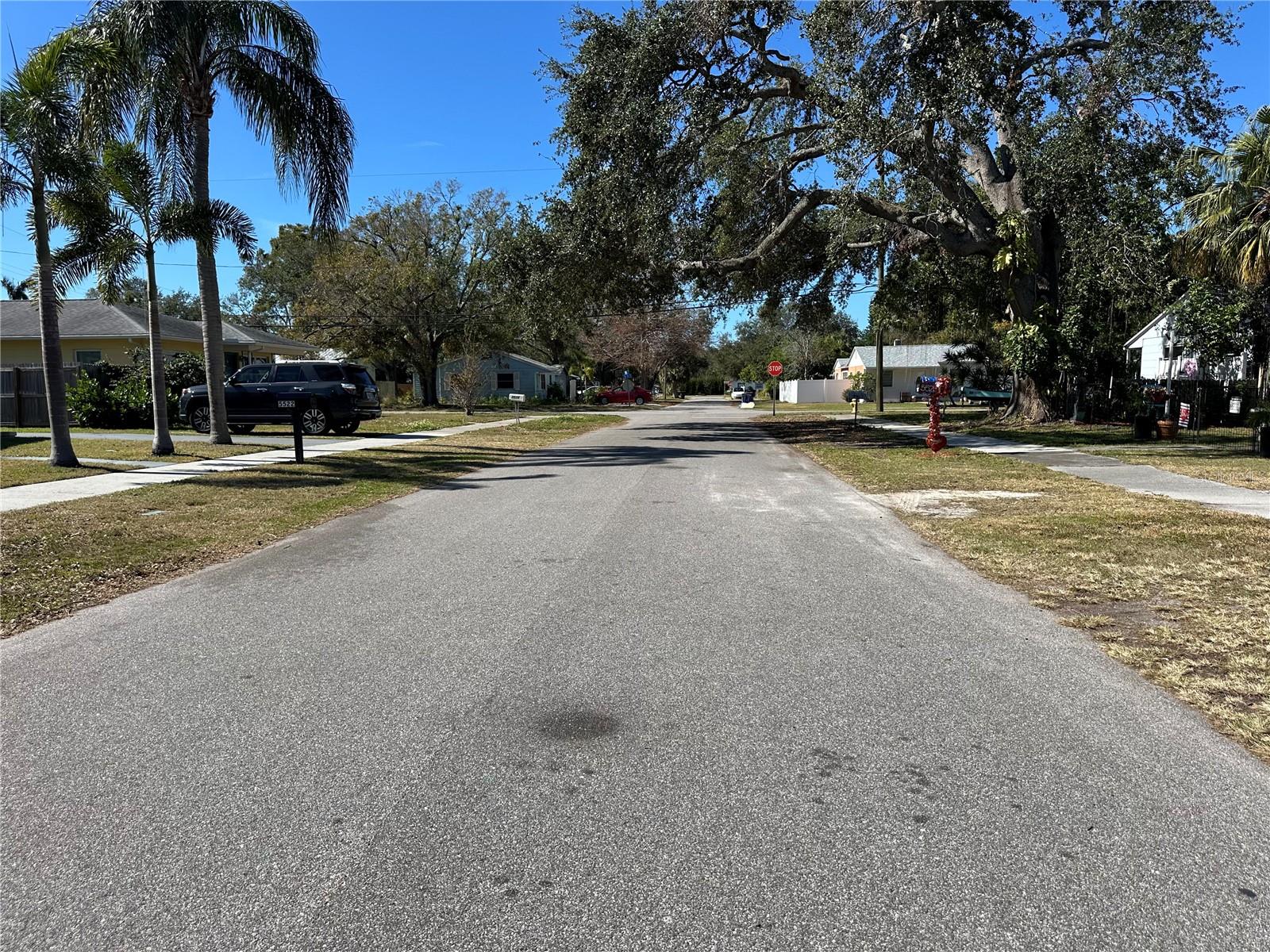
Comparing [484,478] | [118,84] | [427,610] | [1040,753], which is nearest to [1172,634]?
[1040,753]

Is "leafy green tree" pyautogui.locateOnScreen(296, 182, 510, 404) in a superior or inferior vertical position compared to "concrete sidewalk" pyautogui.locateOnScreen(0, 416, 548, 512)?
superior

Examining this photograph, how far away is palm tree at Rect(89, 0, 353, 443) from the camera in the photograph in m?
15.2

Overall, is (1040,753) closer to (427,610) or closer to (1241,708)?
(1241,708)

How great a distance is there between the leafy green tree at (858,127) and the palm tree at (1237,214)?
136 cm

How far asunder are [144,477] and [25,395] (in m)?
13.8

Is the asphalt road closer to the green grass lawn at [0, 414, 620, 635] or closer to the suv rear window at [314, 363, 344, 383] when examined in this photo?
the green grass lawn at [0, 414, 620, 635]

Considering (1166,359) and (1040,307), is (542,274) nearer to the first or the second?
(1040,307)

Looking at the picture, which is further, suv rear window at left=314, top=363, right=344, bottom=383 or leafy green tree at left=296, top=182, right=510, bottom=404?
leafy green tree at left=296, top=182, right=510, bottom=404

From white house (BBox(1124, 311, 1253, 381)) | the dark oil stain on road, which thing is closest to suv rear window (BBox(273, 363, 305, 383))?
the dark oil stain on road

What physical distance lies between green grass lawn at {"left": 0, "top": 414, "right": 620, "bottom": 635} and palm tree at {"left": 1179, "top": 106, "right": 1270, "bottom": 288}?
16622 millimetres

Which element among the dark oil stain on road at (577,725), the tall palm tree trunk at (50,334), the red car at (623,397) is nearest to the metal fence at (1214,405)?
the dark oil stain on road at (577,725)

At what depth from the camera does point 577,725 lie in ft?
13.4

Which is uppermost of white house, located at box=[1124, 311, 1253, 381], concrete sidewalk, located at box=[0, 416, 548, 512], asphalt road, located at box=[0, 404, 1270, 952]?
Result: white house, located at box=[1124, 311, 1253, 381]

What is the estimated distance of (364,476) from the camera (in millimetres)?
13727
